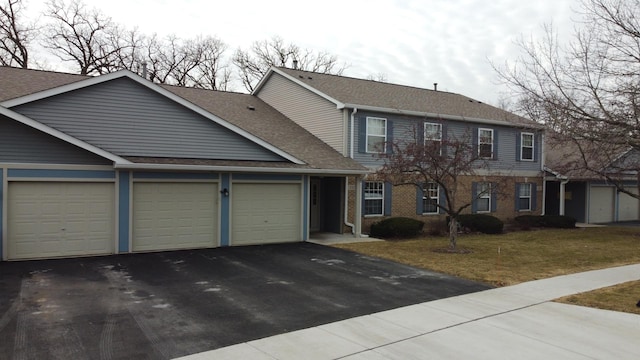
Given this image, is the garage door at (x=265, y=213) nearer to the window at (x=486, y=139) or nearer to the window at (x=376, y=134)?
the window at (x=376, y=134)

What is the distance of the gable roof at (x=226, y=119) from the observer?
12758 mm

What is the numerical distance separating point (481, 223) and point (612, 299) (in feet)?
37.4

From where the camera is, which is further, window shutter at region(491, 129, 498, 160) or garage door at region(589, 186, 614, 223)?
garage door at region(589, 186, 614, 223)

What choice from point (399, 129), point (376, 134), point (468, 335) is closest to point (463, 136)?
point (399, 129)

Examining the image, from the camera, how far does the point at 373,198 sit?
747 inches

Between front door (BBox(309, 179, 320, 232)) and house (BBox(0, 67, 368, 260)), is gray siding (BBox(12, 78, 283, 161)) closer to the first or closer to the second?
house (BBox(0, 67, 368, 260))

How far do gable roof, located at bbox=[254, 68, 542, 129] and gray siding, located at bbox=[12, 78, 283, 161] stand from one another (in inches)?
213

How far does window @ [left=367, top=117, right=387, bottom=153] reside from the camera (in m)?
18.8

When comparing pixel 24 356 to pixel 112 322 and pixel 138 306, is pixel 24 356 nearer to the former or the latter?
pixel 112 322

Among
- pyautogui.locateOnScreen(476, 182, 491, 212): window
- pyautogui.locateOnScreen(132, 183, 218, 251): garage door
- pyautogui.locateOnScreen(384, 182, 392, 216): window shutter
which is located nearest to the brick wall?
pyautogui.locateOnScreen(384, 182, 392, 216): window shutter

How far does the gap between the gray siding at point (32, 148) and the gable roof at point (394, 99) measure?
9266 millimetres

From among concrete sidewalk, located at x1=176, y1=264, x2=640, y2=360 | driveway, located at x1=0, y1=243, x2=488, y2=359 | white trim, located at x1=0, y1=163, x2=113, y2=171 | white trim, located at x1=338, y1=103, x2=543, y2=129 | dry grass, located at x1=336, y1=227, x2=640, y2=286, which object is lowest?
dry grass, located at x1=336, y1=227, x2=640, y2=286

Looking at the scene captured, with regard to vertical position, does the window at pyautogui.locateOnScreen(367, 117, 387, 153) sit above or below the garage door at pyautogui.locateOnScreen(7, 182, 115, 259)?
above

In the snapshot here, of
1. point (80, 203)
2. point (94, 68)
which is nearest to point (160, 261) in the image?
Answer: point (80, 203)
